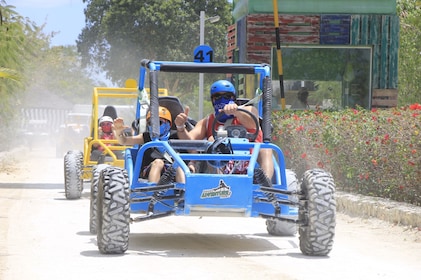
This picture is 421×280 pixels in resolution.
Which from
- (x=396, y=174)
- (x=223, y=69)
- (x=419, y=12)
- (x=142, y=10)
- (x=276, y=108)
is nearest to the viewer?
(x=223, y=69)

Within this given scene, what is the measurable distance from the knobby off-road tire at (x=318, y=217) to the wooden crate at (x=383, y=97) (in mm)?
15116

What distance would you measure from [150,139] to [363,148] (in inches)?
186

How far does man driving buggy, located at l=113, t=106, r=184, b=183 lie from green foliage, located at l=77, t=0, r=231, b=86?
4355cm

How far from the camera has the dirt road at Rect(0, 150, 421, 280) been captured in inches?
376

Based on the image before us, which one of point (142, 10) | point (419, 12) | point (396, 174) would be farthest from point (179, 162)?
point (142, 10)

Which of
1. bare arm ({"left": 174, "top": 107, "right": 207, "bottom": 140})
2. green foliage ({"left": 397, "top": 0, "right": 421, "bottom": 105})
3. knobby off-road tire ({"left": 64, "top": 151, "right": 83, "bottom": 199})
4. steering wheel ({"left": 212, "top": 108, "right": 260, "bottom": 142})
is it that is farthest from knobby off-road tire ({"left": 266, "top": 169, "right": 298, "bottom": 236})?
green foliage ({"left": 397, "top": 0, "right": 421, "bottom": 105})

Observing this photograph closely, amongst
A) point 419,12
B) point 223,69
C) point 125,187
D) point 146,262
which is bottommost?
point 146,262

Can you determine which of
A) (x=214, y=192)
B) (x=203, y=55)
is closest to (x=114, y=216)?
(x=214, y=192)

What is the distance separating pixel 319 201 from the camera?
414 inches

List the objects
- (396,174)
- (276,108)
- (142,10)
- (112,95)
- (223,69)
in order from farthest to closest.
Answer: (142,10)
(276,108)
(112,95)
(396,174)
(223,69)

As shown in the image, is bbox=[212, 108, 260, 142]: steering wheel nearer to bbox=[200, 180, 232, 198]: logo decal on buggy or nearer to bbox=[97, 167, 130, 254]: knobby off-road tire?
bbox=[200, 180, 232, 198]: logo decal on buggy

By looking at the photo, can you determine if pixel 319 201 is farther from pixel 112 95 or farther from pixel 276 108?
pixel 276 108

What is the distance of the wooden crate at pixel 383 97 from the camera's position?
83.9 ft

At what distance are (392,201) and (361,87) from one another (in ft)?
35.1
